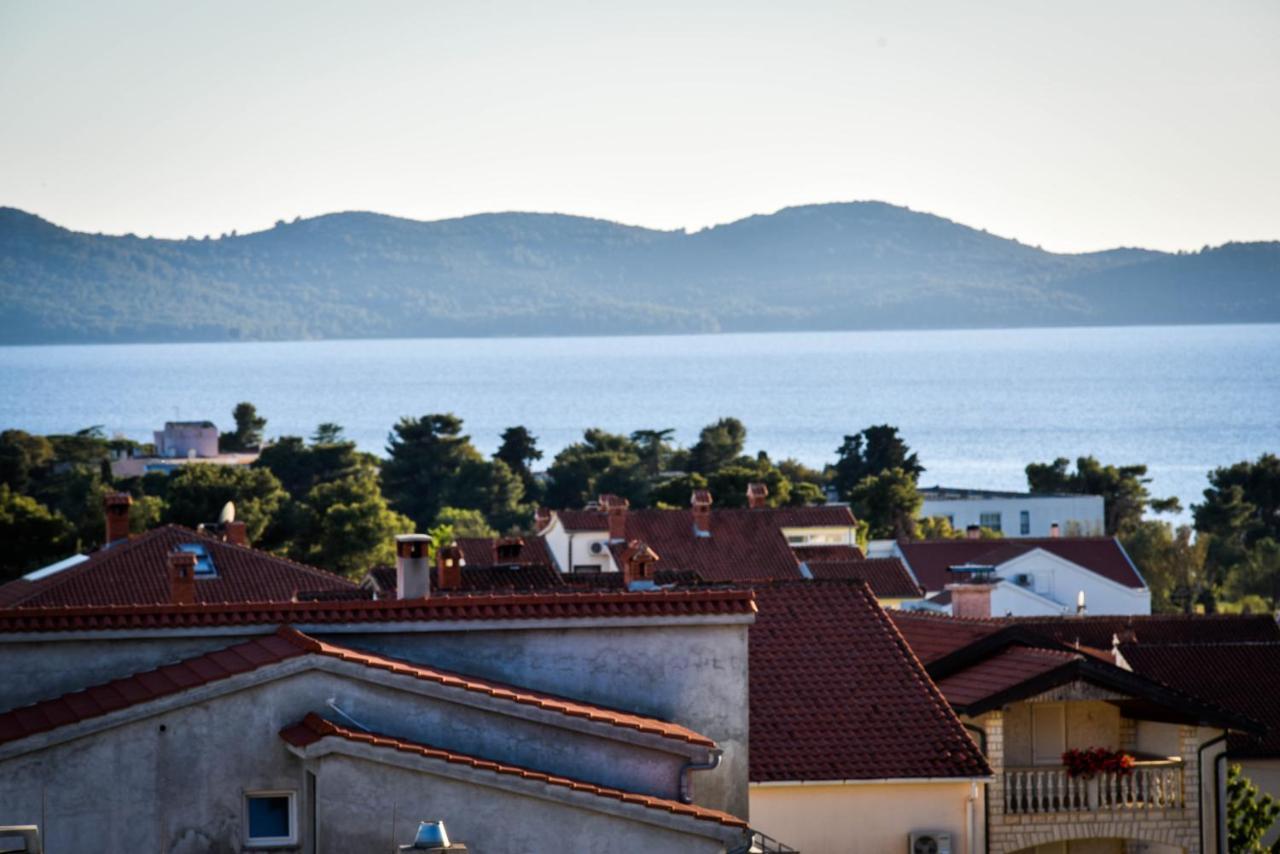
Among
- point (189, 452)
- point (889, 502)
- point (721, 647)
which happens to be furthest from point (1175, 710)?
point (189, 452)

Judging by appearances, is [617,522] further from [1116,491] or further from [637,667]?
[1116,491]

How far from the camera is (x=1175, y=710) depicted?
20.0m

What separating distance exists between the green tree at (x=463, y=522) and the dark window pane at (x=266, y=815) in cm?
7803

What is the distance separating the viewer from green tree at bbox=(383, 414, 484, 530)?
4624 inches

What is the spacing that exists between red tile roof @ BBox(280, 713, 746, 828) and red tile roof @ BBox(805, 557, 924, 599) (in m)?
39.4

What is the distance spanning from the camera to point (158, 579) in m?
42.0

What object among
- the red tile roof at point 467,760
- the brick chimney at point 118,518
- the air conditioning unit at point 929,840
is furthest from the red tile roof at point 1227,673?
the brick chimney at point 118,518

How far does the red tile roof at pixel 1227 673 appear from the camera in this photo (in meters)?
32.2

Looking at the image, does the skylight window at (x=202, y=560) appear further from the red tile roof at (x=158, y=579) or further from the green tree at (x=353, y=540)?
the green tree at (x=353, y=540)

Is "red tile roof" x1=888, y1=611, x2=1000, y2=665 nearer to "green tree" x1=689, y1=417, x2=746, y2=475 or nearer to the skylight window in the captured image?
the skylight window

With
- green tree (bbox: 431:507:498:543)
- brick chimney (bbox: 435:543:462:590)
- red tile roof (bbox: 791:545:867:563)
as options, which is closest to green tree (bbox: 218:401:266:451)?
green tree (bbox: 431:507:498:543)

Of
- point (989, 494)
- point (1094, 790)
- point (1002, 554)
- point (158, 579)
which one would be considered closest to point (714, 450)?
point (989, 494)

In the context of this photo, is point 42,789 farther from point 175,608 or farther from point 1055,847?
point 1055,847

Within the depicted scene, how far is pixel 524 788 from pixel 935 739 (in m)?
5.59
